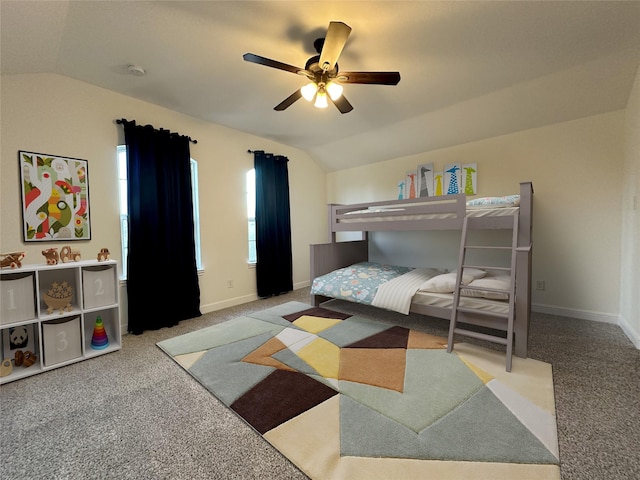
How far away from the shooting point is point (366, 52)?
2291mm

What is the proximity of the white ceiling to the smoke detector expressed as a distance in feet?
0.17

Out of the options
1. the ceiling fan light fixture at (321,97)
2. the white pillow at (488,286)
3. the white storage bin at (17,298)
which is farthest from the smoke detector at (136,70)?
the white pillow at (488,286)

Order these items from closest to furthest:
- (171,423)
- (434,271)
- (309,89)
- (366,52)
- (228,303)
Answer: (171,423)
(309,89)
(366,52)
(434,271)
(228,303)

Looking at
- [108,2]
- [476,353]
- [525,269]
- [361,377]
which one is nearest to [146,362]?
[361,377]

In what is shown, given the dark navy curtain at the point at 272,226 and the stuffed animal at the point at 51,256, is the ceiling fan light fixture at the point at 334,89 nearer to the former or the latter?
the dark navy curtain at the point at 272,226

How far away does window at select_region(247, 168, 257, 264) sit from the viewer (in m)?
4.15

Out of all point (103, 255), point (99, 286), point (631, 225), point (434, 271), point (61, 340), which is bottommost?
point (61, 340)

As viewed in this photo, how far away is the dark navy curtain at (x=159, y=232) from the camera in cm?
294

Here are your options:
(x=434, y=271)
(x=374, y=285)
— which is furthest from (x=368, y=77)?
(x=434, y=271)

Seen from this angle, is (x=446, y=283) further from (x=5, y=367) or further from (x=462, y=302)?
(x=5, y=367)

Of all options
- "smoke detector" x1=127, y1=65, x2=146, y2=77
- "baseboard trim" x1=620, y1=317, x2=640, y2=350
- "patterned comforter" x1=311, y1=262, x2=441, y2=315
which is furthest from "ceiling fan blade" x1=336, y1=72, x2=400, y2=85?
"baseboard trim" x1=620, y1=317, x2=640, y2=350

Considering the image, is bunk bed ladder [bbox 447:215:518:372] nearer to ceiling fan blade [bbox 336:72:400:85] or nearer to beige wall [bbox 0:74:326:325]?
ceiling fan blade [bbox 336:72:400:85]

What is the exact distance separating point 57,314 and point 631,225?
5.14m

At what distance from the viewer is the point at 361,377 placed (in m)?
1.98
